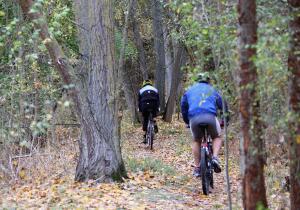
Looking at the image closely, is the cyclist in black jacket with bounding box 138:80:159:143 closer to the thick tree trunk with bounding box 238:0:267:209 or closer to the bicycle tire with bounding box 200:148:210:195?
the bicycle tire with bounding box 200:148:210:195

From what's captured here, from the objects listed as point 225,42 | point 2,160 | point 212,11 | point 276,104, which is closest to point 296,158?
point 276,104

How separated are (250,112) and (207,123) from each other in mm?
4175

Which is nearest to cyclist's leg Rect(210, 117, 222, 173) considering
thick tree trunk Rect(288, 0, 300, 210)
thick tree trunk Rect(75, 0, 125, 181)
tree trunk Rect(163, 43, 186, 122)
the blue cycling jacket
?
the blue cycling jacket

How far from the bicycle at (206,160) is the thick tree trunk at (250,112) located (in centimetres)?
402

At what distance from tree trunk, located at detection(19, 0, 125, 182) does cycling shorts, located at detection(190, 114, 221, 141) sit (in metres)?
1.58

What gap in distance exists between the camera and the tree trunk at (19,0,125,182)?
9836 mm

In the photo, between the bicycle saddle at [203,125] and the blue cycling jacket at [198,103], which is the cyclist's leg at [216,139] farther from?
the blue cycling jacket at [198,103]

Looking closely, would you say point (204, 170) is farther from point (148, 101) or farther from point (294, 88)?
point (148, 101)

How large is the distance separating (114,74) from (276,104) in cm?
439

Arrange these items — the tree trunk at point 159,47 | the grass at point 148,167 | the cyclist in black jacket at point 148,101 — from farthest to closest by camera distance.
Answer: the tree trunk at point 159,47, the cyclist in black jacket at point 148,101, the grass at point 148,167

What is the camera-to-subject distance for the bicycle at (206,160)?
9336mm

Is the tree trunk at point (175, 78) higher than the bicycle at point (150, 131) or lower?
higher

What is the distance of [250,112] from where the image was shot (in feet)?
16.5

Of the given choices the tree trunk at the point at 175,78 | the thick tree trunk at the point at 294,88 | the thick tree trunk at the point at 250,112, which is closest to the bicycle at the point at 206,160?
the thick tree trunk at the point at 294,88
